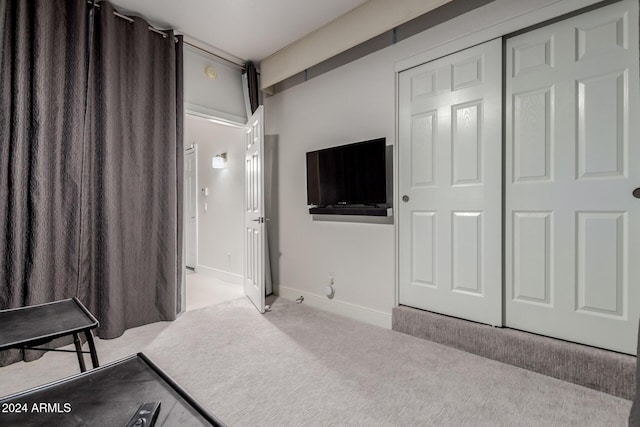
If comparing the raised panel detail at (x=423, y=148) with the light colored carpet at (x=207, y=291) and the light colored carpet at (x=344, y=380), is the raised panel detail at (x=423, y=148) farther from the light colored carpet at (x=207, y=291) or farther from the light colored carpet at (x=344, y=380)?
the light colored carpet at (x=207, y=291)

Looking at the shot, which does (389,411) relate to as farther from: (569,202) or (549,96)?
(549,96)

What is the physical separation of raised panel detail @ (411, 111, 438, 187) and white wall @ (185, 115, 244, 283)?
2.28 meters

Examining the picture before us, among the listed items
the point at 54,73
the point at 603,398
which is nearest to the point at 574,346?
the point at 603,398

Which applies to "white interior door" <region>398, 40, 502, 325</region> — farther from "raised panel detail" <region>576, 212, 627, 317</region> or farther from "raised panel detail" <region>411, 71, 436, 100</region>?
"raised panel detail" <region>576, 212, 627, 317</region>

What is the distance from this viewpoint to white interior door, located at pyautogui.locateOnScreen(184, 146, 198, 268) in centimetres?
506

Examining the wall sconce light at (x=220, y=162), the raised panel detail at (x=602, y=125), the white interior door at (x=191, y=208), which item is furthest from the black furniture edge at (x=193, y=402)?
the white interior door at (x=191, y=208)

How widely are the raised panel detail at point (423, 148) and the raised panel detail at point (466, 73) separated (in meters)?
0.25

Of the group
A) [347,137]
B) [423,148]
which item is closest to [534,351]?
[423,148]

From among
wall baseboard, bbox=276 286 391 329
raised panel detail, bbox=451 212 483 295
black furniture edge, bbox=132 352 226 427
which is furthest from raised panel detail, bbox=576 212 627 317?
black furniture edge, bbox=132 352 226 427

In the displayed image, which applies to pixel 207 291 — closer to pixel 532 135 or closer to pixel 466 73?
pixel 466 73

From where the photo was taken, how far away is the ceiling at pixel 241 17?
2539mm

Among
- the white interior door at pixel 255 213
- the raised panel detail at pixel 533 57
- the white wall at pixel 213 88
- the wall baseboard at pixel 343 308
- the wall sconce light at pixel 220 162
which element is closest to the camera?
the raised panel detail at pixel 533 57

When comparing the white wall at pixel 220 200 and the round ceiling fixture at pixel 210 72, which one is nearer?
the round ceiling fixture at pixel 210 72

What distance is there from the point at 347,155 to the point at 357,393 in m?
1.84
